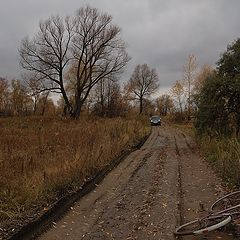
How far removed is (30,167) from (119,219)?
12.3 ft

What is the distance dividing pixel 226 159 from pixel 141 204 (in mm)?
5256

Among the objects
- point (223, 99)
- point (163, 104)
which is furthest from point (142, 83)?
point (223, 99)

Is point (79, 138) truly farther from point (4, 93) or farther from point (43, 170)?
point (4, 93)

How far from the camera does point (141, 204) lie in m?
10.1

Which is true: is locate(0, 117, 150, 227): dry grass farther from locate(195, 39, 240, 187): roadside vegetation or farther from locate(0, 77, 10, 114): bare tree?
locate(0, 77, 10, 114): bare tree

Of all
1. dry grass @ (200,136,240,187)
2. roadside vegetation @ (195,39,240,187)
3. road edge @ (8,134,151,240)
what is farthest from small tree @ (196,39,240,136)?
road edge @ (8,134,151,240)

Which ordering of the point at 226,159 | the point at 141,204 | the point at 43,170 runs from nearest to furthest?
the point at 141,204 < the point at 43,170 < the point at 226,159

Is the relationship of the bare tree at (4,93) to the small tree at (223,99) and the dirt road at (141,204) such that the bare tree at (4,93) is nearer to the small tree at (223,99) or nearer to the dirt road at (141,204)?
the small tree at (223,99)

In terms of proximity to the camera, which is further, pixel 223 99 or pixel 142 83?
pixel 142 83

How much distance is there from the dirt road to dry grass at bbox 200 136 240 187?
40cm

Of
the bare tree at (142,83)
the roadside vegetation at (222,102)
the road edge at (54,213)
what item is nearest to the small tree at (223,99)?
the roadside vegetation at (222,102)

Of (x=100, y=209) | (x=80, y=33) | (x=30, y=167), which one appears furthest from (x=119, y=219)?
(x=80, y=33)

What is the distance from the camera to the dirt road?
792 centimetres

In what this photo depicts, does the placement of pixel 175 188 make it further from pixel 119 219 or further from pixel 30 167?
pixel 30 167
